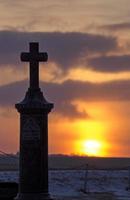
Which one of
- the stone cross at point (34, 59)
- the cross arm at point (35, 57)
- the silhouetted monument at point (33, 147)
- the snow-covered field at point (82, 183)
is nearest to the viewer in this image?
the silhouetted monument at point (33, 147)

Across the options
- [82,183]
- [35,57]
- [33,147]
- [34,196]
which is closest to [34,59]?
[35,57]

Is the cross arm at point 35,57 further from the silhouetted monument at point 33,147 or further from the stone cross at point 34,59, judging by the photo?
the silhouetted monument at point 33,147

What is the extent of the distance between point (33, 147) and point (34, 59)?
2667 millimetres

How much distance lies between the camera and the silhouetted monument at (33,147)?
24844 millimetres

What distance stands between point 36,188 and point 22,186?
Result: 1.37 ft

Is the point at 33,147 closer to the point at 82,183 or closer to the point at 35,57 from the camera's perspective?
the point at 35,57

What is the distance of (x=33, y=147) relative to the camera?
81.7 feet

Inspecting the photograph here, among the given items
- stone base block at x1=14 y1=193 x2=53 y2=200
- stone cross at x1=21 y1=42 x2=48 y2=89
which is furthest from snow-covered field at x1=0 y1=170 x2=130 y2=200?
stone cross at x1=21 y1=42 x2=48 y2=89

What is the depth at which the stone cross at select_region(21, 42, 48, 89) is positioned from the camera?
25.5 m

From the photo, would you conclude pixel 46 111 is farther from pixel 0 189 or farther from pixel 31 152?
pixel 0 189

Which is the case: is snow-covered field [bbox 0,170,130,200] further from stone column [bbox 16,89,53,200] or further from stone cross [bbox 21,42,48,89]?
stone cross [bbox 21,42,48,89]

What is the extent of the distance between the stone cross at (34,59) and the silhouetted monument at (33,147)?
1.92 feet

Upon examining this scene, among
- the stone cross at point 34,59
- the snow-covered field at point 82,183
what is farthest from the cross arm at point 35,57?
the snow-covered field at point 82,183

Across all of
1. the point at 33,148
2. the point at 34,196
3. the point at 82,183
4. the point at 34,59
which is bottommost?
the point at 34,196
